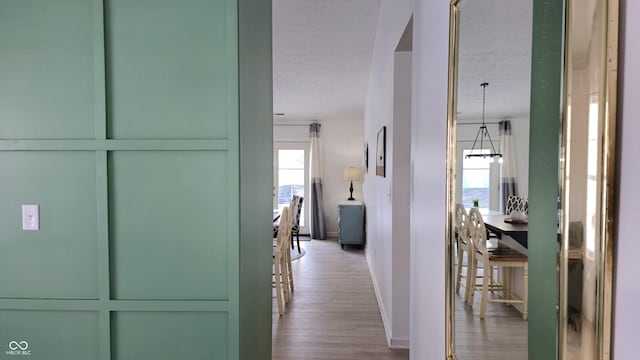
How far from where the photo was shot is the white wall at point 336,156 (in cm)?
816

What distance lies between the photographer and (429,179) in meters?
1.75

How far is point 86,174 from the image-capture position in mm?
1632

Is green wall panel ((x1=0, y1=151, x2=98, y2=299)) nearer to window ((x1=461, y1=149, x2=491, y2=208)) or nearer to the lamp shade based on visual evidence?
window ((x1=461, y1=149, x2=491, y2=208))

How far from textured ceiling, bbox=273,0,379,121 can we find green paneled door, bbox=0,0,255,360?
6.88ft

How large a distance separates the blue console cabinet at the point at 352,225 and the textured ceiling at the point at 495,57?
18.7ft

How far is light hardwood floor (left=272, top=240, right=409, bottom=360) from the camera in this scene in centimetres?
294

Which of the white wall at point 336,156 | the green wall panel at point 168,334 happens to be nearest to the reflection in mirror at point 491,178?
the green wall panel at point 168,334

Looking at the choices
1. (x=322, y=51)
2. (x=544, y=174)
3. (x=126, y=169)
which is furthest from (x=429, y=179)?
(x=322, y=51)

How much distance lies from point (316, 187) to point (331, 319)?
15.1 feet

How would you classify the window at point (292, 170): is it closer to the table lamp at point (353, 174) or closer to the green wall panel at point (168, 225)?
the table lamp at point (353, 174)

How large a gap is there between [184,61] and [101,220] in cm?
80

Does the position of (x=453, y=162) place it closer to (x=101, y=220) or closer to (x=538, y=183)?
(x=538, y=183)

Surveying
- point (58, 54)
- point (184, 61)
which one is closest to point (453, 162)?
point (184, 61)

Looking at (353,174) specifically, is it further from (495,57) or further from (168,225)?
(495,57)
